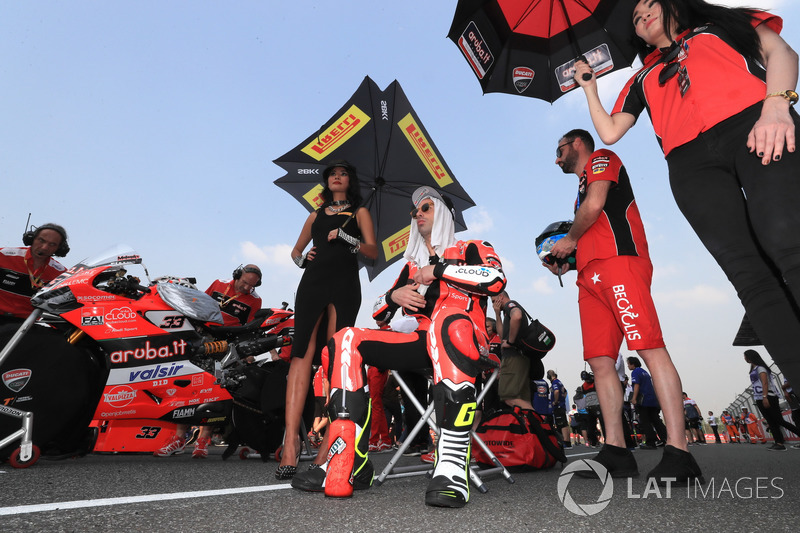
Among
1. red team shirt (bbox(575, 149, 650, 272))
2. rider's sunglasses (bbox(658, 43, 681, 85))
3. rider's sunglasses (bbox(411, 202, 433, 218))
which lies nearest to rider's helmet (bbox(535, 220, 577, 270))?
red team shirt (bbox(575, 149, 650, 272))

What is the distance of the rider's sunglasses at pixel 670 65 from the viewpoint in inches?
75.1

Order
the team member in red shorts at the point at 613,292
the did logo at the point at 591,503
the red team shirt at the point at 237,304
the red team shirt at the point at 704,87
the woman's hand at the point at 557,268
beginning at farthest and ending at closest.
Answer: the red team shirt at the point at 237,304 < the woman's hand at the point at 557,268 < the team member in red shorts at the point at 613,292 < the did logo at the point at 591,503 < the red team shirt at the point at 704,87

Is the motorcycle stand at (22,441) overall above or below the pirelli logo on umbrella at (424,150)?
below

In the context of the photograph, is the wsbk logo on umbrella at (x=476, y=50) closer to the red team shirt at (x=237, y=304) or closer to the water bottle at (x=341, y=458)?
the water bottle at (x=341, y=458)

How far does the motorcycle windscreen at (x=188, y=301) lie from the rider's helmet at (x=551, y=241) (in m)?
2.80

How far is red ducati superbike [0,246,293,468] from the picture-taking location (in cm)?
329

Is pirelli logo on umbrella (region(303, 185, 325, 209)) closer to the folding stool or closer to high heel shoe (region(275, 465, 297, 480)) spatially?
the folding stool

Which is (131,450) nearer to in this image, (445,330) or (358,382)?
(358,382)

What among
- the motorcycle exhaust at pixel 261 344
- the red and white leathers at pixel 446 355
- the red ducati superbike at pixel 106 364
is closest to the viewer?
the red and white leathers at pixel 446 355

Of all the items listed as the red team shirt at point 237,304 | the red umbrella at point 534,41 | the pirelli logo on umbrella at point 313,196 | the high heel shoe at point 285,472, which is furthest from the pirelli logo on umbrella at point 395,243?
the high heel shoe at point 285,472

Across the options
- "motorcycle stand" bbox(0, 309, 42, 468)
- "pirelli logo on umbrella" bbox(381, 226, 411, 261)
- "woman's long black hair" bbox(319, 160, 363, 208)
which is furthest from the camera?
"pirelli logo on umbrella" bbox(381, 226, 411, 261)

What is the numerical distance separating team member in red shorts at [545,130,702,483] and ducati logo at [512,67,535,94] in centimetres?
177

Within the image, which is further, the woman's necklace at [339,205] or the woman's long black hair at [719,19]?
the woman's necklace at [339,205]

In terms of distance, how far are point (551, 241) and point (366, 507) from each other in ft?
7.68
